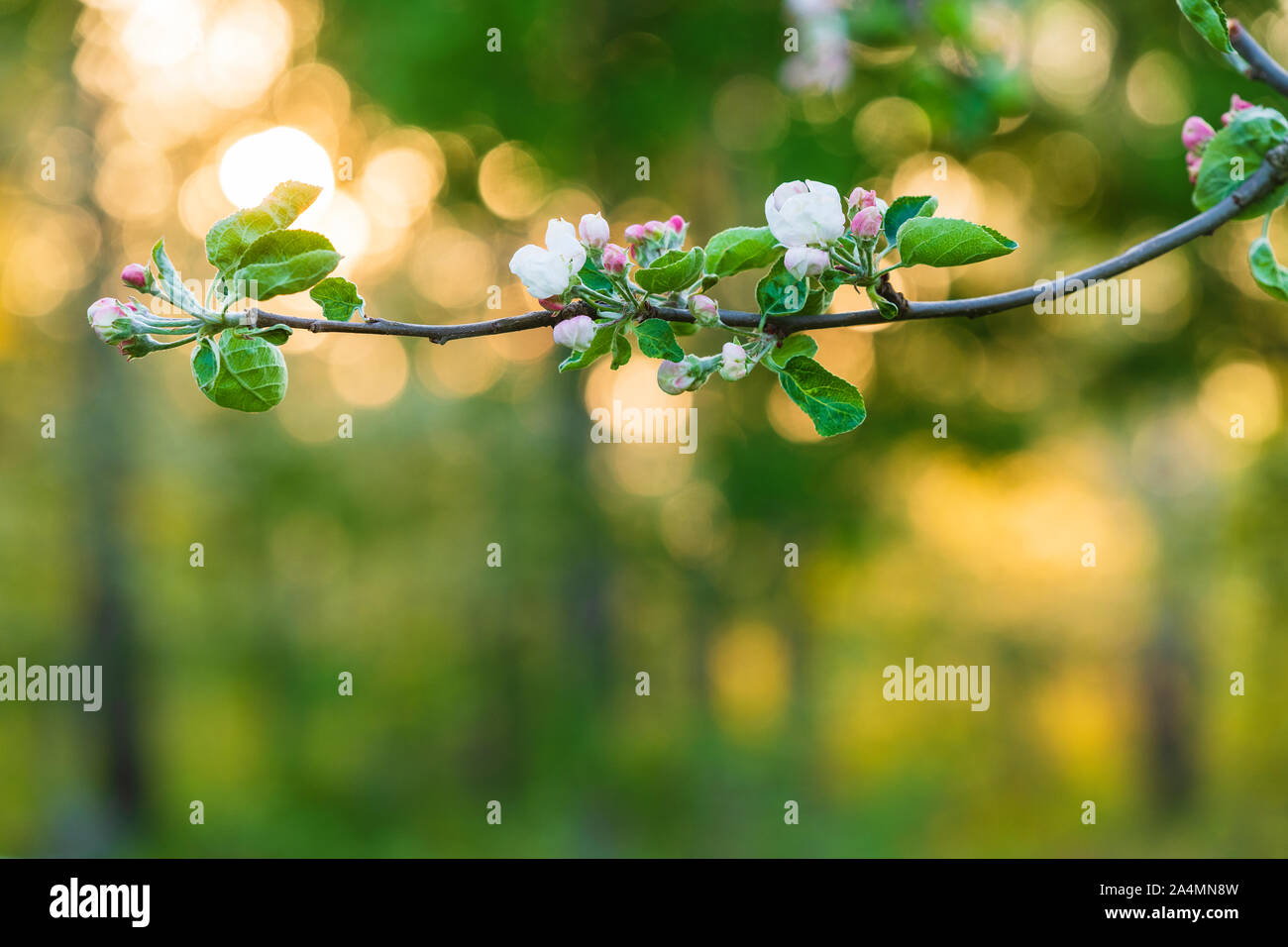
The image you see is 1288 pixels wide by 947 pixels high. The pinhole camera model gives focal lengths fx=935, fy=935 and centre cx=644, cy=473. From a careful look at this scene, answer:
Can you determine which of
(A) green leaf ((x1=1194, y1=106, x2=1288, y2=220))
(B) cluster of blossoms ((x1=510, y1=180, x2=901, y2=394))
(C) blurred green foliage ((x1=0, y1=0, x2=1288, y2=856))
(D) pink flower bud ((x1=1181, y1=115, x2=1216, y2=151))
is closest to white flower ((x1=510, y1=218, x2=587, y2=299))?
(B) cluster of blossoms ((x1=510, y1=180, x2=901, y2=394))

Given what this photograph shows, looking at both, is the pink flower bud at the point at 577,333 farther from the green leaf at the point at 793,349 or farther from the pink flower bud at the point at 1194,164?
the pink flower bud at the point at 1194,164

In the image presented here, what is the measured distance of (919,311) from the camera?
1247mm

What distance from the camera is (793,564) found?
9000mm

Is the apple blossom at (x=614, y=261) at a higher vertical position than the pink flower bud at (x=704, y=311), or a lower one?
higher

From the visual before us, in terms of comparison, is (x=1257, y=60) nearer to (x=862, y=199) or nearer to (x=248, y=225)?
(x=862, y=199)

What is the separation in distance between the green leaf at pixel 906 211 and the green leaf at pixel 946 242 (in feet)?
0.25

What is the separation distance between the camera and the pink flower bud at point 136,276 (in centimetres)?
133

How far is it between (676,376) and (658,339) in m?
0.06

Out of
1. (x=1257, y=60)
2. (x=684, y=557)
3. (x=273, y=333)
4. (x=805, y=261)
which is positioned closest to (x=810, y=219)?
(x=805, y=261)

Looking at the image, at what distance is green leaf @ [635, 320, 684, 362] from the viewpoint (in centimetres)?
134

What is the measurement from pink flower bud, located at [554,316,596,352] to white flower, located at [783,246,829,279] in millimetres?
280

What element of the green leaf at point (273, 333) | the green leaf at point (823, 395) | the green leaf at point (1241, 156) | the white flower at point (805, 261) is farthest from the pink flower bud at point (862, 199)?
the green leaf at point (273, 333)

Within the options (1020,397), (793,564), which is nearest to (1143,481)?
(793,564)

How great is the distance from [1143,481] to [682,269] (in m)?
14.8
